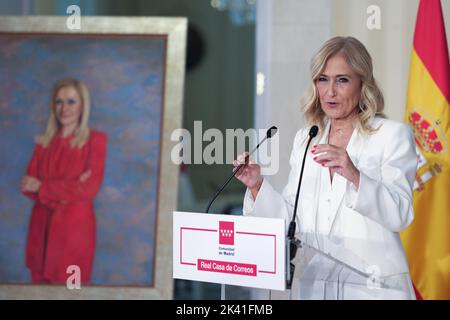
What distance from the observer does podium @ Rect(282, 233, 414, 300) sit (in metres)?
2.61

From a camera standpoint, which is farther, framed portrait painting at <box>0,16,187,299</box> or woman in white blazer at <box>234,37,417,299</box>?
framed portrait painting at <box>0,16,187,299</box>

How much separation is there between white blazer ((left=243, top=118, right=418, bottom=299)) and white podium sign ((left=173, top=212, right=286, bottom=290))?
0.44m

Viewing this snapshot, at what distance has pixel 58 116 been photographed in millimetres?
5578

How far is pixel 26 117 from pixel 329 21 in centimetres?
262

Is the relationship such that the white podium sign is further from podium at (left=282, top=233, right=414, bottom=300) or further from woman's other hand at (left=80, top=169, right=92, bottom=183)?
woman's other hand at (left=80, top=169, right=92, bottom=183)

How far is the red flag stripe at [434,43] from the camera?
13.9 feet

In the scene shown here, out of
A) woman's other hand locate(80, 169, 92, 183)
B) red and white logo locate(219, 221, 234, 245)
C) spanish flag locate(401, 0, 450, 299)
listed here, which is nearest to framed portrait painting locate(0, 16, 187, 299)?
woman's other hand locate(80, 169, 92, 183)

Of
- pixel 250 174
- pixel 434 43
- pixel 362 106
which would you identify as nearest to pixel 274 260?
pixel 250 174

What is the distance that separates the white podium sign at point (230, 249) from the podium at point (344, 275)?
0.26 m

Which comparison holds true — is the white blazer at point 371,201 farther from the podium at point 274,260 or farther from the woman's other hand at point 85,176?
the woman's other hand at point 85,176

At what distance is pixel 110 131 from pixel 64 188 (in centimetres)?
61

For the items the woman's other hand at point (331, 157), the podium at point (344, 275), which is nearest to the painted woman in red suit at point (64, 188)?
the podium at point (344, 275)
